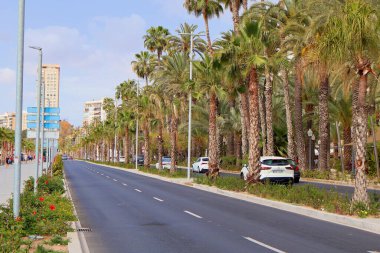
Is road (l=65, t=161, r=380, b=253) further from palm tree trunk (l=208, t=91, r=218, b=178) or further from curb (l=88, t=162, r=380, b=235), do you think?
palm tree trunk (l=208, t=91, r=218, b=178)

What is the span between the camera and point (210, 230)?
13266 mm

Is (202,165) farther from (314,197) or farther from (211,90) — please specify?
(314,197)

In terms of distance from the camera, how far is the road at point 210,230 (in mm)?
10812

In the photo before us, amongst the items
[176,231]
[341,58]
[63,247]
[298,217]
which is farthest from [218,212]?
[63,247]

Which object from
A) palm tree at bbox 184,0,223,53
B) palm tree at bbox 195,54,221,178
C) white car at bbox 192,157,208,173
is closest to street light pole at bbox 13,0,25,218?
palm tree at bbox 195,54,221,178

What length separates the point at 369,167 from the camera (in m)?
39.8

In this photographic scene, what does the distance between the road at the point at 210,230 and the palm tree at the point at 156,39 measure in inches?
1715

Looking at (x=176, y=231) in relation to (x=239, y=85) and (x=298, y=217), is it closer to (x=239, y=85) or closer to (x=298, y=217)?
(x=298, y=217)

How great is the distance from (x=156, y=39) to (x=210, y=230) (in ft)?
167

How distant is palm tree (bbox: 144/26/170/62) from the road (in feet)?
143

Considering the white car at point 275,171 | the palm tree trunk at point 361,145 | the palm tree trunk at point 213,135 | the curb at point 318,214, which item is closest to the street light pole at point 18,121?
the curb at point 318,214

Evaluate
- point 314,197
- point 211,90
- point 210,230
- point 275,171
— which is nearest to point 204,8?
point 211,90

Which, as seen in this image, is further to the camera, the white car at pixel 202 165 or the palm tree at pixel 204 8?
the white car at pixel 202 165

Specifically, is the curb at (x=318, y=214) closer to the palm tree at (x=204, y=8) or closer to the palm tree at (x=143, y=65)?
the palm tree at (x=204, y=8)
